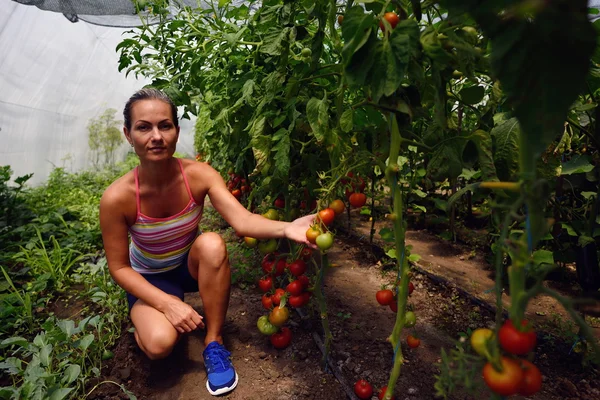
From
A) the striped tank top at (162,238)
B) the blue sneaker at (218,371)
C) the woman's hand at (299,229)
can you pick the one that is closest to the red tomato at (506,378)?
the woman's hand at (299,229)

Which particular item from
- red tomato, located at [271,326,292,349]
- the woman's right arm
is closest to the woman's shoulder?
the woman's right arm

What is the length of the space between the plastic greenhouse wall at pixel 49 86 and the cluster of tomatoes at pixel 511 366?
5086 mm

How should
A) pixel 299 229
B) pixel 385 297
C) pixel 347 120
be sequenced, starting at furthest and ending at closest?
pixel 299 229 < pixel 385 297 < pixel 347 120

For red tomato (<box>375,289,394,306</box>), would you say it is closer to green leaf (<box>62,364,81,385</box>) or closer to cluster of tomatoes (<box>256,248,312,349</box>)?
cluster of tomatoes (<box>256,248,312,349</box>)

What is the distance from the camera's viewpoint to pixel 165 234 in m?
1.67

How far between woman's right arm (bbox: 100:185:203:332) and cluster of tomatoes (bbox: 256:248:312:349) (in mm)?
290

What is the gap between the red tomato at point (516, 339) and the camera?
21.5 inches

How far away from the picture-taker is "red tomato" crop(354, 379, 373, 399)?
1252 mm

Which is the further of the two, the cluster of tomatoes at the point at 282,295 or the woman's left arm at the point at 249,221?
the cluster of tomatoes at the point at 282,295

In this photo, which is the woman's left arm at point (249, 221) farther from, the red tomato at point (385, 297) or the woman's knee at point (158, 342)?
the woman's knee at point (158, 342)

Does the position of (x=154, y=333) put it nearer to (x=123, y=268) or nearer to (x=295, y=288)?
(x=123, y=268)

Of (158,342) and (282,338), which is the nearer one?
(158,342)

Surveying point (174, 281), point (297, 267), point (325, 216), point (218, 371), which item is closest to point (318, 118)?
point (325, 216)

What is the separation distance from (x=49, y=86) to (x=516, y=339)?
598cm
